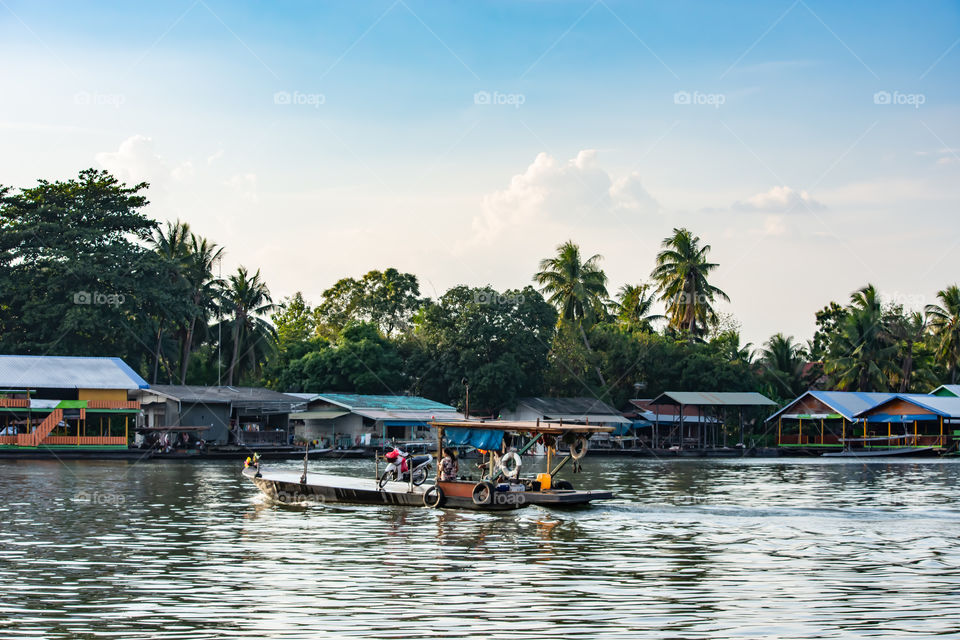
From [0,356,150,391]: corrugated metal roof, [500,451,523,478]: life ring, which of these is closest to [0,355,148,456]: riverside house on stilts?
[0,356,150,391]: corrugated metal roof

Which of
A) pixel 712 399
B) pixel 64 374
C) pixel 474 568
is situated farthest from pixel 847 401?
pixel 474 568

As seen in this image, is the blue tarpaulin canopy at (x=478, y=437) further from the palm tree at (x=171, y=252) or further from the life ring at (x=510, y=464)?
the palm tree at (x=171, y=252)

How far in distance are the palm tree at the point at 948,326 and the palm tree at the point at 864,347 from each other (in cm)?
461

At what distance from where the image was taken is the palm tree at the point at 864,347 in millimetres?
66625

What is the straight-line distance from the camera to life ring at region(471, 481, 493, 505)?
72.1ft

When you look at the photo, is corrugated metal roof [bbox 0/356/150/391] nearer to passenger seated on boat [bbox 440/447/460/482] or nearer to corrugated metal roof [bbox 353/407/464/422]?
corrugated metal roof [bbox 353/407/464/422]

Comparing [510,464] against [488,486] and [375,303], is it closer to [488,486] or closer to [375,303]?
[488,486]

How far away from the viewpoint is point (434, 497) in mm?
22516

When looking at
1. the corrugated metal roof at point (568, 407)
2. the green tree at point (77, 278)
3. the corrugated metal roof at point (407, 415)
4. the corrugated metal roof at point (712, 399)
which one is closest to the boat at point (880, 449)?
the corrugated metal roof at point (712, 399)

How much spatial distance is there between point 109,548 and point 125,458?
29025 millimetres

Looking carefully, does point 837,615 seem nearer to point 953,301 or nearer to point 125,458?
point 125,458

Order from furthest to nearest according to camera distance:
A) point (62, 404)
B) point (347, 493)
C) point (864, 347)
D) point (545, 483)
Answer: point (864, 347) → point (62, 404) → point (347, 493) → point (545, 483)

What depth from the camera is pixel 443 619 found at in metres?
11.5

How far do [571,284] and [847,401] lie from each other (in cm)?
1868
